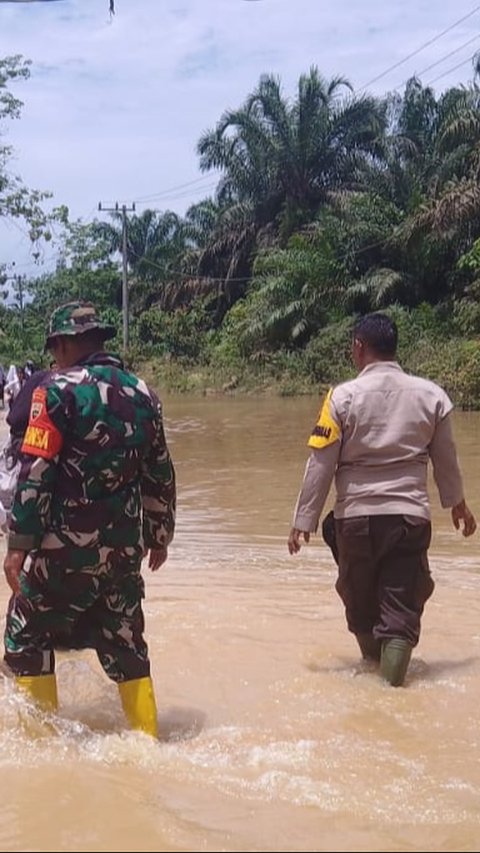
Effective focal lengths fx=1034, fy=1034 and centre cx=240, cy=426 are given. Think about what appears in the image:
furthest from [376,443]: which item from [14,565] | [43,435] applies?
[14,565]

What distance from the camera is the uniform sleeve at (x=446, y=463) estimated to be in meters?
4.70

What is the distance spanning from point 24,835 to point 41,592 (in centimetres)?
97

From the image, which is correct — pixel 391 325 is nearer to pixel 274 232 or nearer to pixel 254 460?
pixel 254 460

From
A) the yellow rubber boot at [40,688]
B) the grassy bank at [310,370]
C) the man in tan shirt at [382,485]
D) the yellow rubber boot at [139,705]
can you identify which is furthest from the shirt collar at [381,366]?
the grassy bank at [310,370]

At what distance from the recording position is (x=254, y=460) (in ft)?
47.0

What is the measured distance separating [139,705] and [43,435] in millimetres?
1052

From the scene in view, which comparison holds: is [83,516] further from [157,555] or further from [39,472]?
[157,555]

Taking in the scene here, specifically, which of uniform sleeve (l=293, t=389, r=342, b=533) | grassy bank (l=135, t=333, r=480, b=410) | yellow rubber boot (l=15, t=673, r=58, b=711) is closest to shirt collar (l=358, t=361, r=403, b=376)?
uniform sleeve (l=293, t=389, r=342, b=533)

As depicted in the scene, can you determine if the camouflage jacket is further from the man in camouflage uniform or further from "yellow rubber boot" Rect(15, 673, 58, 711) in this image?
"yellow rubber boot" Rect(15, 673, 58, 711)

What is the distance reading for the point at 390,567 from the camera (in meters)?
4.60

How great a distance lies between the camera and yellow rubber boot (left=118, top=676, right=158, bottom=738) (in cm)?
375

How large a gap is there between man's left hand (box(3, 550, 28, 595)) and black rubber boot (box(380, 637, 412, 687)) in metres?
1.74

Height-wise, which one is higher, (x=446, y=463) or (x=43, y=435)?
(x=43, y=435)

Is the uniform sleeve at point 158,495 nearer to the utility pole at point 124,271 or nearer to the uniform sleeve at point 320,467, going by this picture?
the uniform sleeve at point 320,467
